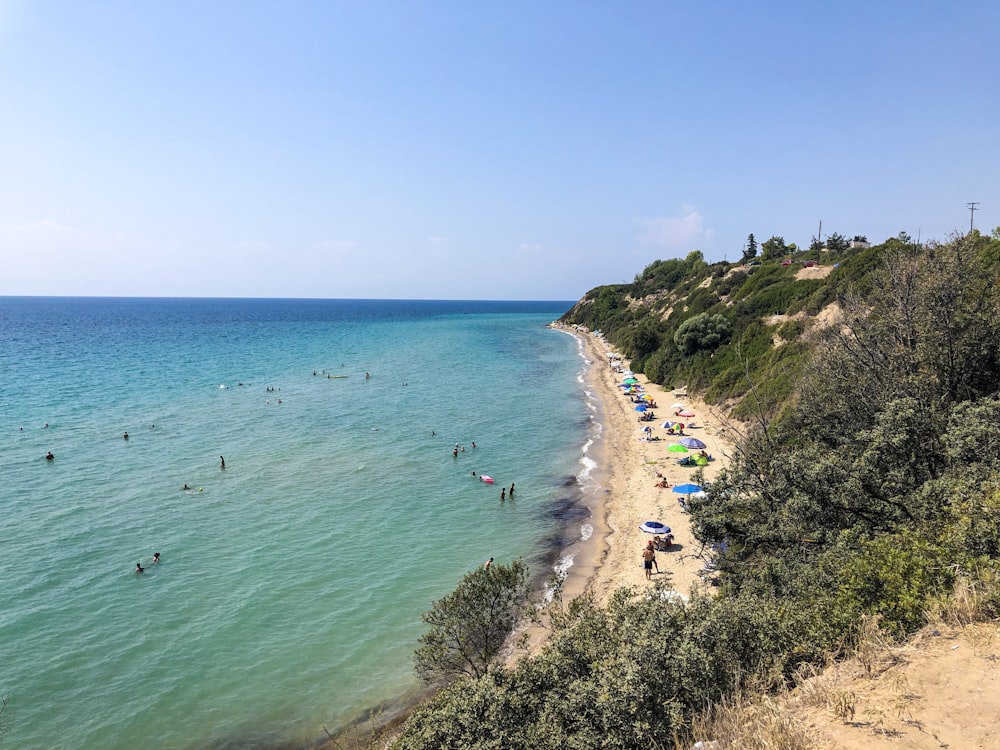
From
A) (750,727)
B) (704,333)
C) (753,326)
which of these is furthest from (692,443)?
(750,727)

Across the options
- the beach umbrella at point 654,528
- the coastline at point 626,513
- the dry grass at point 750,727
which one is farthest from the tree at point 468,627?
the beach umbrella at point 654,528

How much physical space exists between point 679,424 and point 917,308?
25469 mm

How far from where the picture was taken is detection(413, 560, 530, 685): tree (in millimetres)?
13875

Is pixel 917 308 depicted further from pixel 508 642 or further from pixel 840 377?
pixel 508 642

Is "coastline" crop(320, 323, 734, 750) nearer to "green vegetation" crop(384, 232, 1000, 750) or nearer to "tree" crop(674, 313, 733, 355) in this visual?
"green vegetation" crop(384, 232, 1000, 750)

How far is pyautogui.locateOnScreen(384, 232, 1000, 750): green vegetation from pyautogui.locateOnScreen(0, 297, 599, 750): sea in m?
7.17

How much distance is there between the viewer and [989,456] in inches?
439

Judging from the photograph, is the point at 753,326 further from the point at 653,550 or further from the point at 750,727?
the point at 750,727

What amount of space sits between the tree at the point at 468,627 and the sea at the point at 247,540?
335 centimetres

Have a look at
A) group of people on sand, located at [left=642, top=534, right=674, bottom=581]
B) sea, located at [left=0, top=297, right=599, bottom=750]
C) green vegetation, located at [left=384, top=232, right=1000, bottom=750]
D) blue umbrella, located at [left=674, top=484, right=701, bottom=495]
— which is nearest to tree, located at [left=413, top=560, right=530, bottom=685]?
green vegetation, located at [left=384, top=232, right=1000, bottom=750]

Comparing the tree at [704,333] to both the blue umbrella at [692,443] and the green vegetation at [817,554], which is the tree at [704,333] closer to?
the blue umbrella at [692,443]

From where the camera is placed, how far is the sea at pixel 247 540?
1602cm

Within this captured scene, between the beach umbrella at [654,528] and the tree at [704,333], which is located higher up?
the tree at [704,333]

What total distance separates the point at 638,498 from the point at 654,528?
5292 mm
